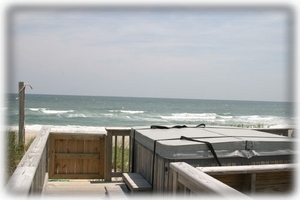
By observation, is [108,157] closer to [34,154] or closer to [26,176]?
[34,154]

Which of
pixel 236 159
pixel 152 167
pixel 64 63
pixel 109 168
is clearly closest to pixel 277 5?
pixel 236 159

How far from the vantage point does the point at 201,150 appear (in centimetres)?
383

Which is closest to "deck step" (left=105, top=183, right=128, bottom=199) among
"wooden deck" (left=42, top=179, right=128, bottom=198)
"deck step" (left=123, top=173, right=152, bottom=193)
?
"wooden deck" (left=42, top=179, right=128, bottom=198)

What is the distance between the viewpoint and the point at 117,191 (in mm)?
4688

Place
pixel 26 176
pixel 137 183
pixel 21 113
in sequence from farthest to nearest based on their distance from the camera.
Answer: pixel 21 113
pixel 137 183
pixel 26 176

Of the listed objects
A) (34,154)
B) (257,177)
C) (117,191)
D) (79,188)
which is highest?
(34,154)

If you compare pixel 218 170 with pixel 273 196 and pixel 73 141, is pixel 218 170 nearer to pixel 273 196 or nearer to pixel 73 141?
pixel 273 196

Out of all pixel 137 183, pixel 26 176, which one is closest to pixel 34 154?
pixel 26 176

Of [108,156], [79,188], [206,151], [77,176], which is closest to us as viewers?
[206,151]

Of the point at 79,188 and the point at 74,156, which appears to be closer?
the point at 79,188

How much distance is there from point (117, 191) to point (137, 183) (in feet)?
1.39

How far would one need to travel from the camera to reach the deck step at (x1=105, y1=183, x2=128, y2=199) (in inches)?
176

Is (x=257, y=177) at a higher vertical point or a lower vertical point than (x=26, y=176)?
lower

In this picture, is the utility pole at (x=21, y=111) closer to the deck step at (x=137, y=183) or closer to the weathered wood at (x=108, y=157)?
the weathered wood at (x=108, y=157)
